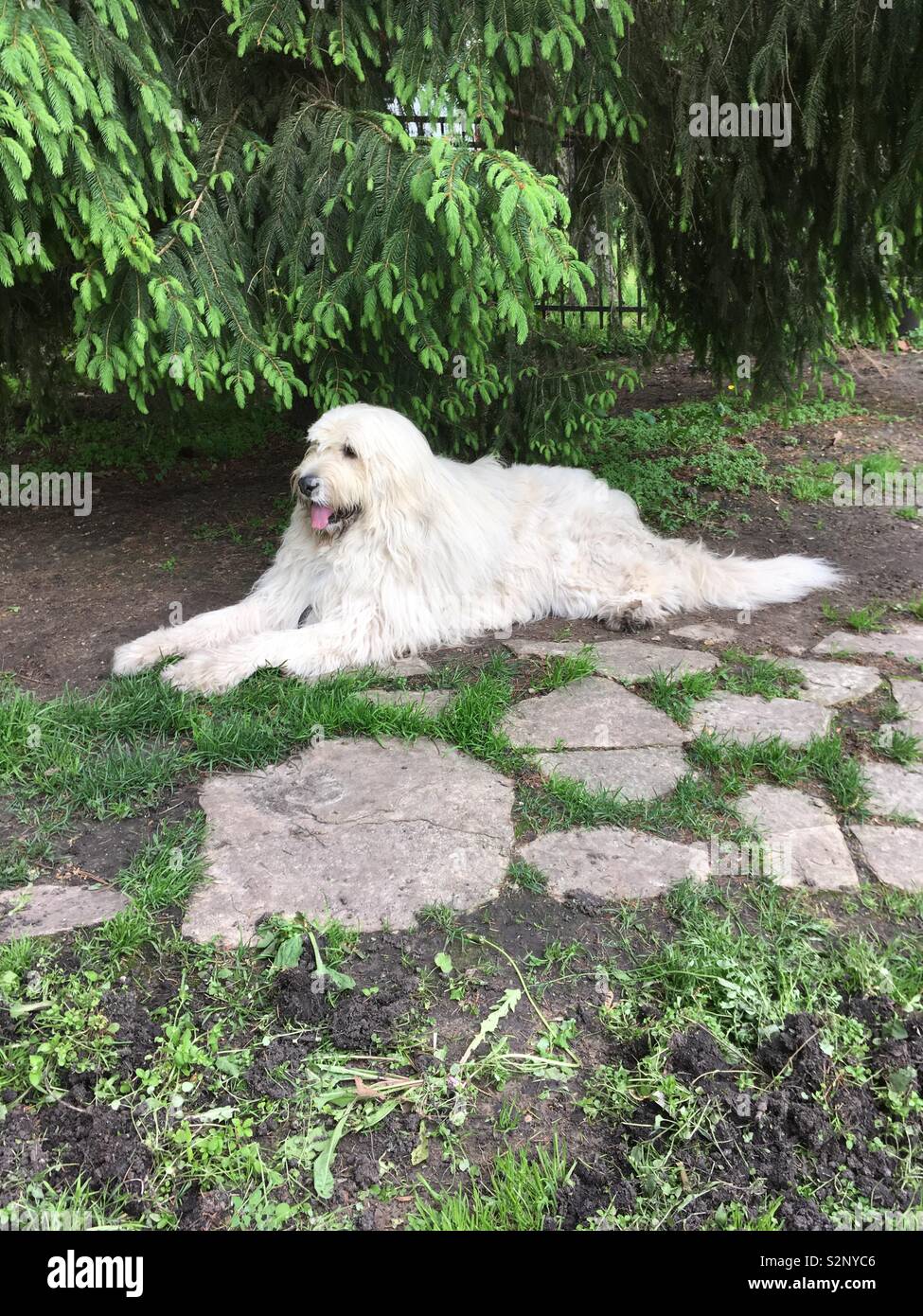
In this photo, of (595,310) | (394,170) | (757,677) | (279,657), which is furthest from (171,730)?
(595,310)

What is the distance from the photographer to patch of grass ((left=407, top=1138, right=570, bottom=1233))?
6.22 ft

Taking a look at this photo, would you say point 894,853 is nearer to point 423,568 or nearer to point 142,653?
point 423,568

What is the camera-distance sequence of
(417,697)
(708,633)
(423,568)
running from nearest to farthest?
1. (417,697)
2. (423,568)
3. (708,633)

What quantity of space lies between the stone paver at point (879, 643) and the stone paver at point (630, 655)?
667 millimetres

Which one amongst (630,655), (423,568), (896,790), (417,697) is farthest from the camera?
(423,568)

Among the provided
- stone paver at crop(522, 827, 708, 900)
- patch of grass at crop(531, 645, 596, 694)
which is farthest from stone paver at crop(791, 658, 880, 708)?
stone paver at crop(522, 827, 708, 900)

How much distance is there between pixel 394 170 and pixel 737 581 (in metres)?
2.79

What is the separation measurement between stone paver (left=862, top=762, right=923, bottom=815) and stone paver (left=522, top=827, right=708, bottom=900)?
77cm

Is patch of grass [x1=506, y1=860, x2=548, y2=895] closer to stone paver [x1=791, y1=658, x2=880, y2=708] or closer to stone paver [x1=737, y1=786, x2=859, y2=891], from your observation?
stone paver [x1=737, y1=786, x2=859, y2=891]

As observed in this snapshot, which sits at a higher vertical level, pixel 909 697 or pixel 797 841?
pixel 909 697

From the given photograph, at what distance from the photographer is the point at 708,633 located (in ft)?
15.6

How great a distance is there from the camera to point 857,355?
33.4ft

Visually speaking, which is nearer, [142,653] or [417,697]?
[417,697]

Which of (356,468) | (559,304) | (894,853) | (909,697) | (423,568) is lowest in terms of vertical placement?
(894,853)
